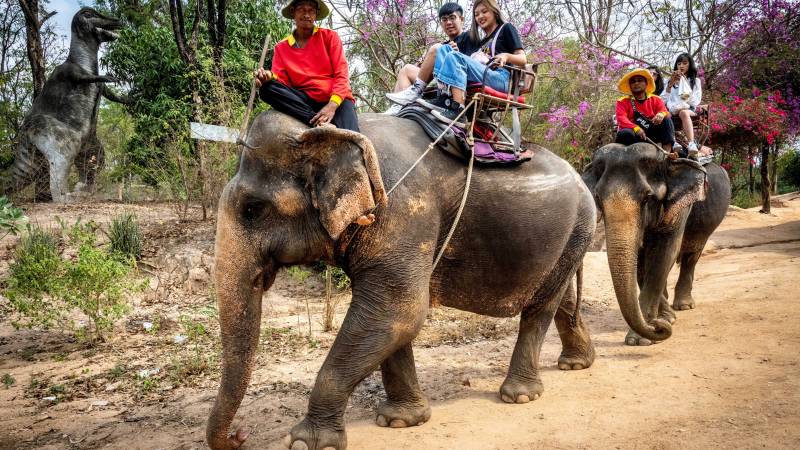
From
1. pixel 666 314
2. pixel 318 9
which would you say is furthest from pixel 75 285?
pixel 666 314

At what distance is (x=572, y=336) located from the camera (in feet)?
17.0

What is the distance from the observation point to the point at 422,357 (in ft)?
18.7

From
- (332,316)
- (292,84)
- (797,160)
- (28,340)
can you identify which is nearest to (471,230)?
(292,84)

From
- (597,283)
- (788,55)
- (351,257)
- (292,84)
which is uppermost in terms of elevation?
(788,55)

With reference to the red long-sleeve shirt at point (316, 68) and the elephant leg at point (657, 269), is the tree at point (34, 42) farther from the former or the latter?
the elephant leg at point (657, 269)

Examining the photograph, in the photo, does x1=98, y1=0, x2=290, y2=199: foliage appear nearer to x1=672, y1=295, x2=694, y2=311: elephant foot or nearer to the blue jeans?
the blue jeans

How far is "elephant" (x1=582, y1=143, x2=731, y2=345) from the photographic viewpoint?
5.45m

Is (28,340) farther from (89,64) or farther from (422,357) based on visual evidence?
(89,64)

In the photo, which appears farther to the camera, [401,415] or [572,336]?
[572,336]

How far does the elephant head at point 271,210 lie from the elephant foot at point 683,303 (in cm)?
605

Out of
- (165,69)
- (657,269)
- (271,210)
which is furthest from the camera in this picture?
(165,69)

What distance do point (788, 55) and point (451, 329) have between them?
11.8 m

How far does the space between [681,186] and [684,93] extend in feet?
7.92

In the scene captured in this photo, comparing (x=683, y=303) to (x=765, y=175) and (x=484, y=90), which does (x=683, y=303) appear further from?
(x=765, y=175)
